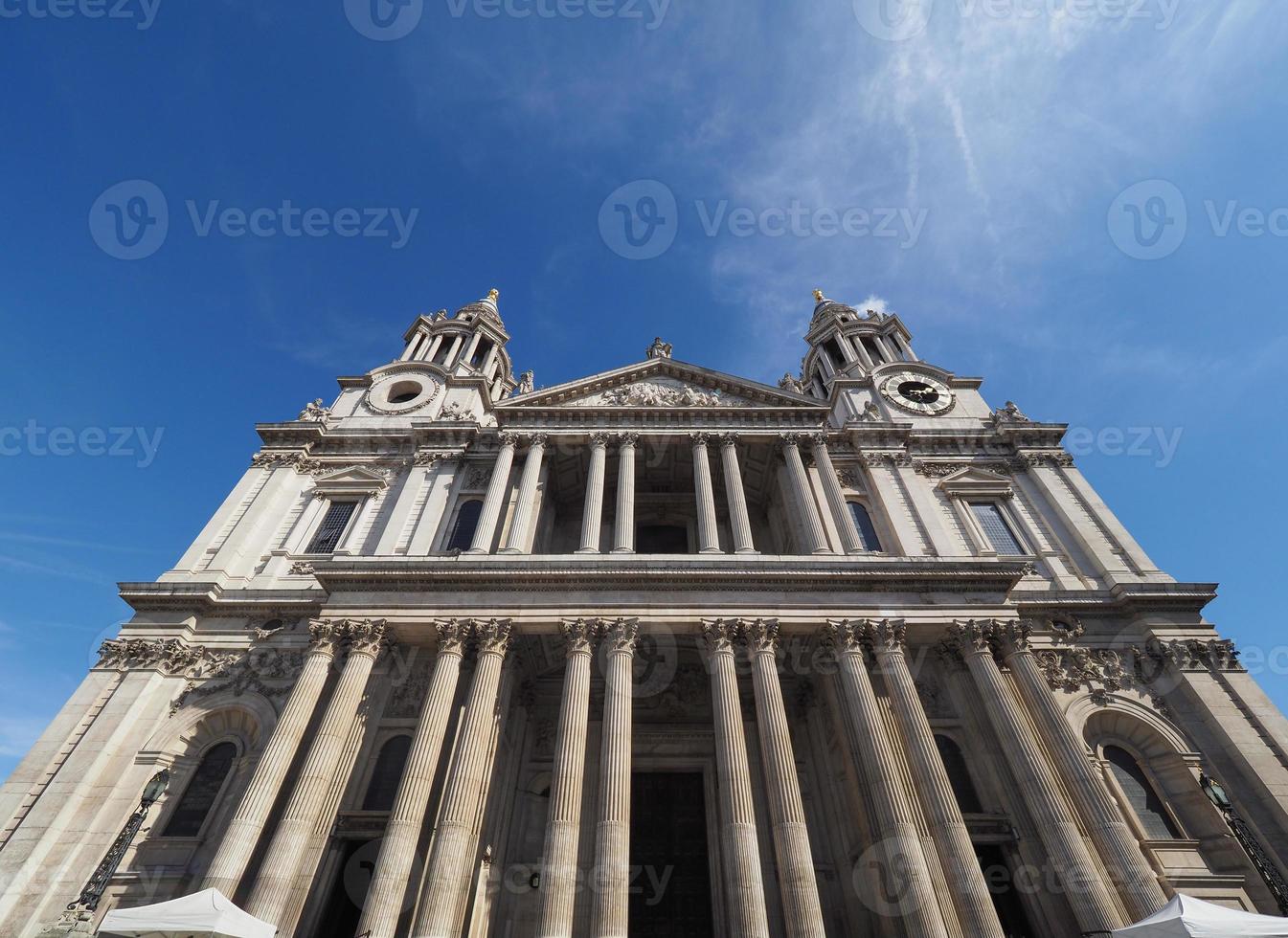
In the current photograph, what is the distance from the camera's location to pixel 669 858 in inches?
757

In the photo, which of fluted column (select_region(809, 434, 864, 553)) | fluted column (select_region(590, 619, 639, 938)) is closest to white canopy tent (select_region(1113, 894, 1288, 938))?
fluted column (select_region(590, 619, 639, 938))

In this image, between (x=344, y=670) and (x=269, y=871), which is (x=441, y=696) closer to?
(x=344, y=670)

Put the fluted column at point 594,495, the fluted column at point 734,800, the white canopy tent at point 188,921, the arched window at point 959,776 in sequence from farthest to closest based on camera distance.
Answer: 1. the fluted column at point 594,495
2. the arched window at point 959,776
3. the fluted column at point 734,800
4. the white canopy tent at point 188,921

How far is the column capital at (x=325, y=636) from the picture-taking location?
61.6 ft

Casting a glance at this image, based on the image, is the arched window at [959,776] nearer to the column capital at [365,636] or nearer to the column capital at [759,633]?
the column capital at [759,633]

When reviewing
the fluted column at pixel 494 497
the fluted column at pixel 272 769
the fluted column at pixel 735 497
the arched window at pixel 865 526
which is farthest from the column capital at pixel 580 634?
the arched window at pixel 865 526

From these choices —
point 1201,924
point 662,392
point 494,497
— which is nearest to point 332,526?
point 494,497

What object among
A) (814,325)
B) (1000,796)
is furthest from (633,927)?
(814,325)

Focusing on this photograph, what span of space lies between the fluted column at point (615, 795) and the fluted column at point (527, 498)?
15.5 ft

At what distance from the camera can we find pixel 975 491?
2642cm

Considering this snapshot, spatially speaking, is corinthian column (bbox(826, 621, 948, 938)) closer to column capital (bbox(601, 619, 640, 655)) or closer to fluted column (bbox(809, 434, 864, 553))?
fluted column (bbox(809, 434, 864, 553))

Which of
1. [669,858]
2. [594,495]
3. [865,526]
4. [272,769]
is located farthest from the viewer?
[865,526]

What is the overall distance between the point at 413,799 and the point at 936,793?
1282 cm

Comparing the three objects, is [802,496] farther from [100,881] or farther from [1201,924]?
[100,881]
